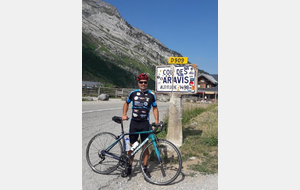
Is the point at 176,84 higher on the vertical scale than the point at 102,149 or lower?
higher

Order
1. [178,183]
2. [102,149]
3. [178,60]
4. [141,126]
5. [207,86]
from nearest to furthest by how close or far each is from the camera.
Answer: [178,183] → [141,126] → [102,149] → [178,60] → [207,86]

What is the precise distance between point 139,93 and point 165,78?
5.79 ft

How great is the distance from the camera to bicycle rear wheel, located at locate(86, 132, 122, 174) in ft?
13.5

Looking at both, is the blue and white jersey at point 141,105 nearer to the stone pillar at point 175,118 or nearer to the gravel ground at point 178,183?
the gravel ground at point 178,183

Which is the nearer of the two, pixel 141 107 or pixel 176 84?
pixel 141 107

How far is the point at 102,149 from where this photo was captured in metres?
4.28

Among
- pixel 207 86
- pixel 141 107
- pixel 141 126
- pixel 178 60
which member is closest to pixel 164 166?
pixel 141 126

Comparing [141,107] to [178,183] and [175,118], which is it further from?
[175,118]

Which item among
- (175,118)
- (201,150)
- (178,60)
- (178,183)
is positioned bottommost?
(178,183)

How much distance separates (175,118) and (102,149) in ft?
Result: 6.44

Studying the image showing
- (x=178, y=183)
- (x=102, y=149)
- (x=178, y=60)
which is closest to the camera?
(x=178, y=183)

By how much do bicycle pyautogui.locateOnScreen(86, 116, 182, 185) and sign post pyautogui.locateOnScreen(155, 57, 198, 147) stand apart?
101 centimetres

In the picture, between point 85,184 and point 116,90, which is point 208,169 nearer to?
point 85,184

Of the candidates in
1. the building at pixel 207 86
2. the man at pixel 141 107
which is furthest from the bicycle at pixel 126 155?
the building at pixel 207 86
